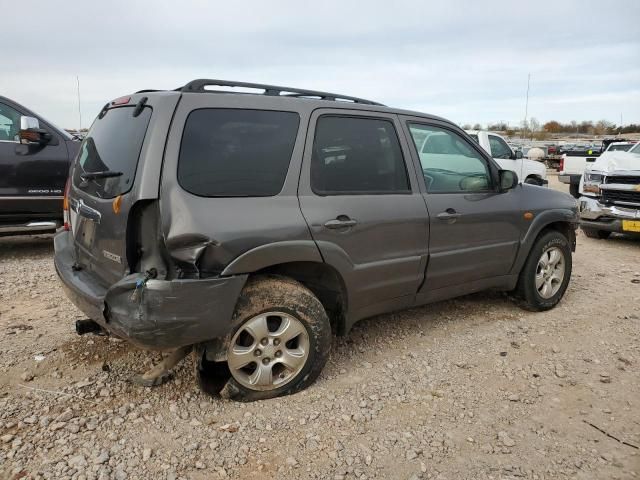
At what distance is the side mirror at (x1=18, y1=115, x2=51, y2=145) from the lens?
5.56m

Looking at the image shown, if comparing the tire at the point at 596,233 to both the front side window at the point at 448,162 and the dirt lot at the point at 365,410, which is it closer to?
the dirt lot at the point at 365,410

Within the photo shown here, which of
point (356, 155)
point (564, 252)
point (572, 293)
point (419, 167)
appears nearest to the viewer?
point (356, 155)

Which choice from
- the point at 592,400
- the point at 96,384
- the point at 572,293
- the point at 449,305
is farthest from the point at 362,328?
the point at 572,293

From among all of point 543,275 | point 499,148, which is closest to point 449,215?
point 543,275

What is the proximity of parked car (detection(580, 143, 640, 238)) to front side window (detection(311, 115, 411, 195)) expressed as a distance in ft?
18.3

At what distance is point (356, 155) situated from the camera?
127 inches

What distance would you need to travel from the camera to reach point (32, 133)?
19.1 ft

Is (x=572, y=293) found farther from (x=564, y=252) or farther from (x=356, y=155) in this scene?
(x=356, y=155)

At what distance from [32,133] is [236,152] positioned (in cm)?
430

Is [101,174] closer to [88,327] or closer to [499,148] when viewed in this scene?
[88,327]

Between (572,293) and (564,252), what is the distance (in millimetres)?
740

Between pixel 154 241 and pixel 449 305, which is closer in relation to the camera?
pixel 154 241

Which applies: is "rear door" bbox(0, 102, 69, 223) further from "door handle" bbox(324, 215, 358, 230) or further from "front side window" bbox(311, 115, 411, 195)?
"door handle" bbox(324, 215, 358, 230)

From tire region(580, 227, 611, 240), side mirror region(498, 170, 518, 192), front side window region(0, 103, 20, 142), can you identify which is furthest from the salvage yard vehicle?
tire region(580, 227, 611, 240)
